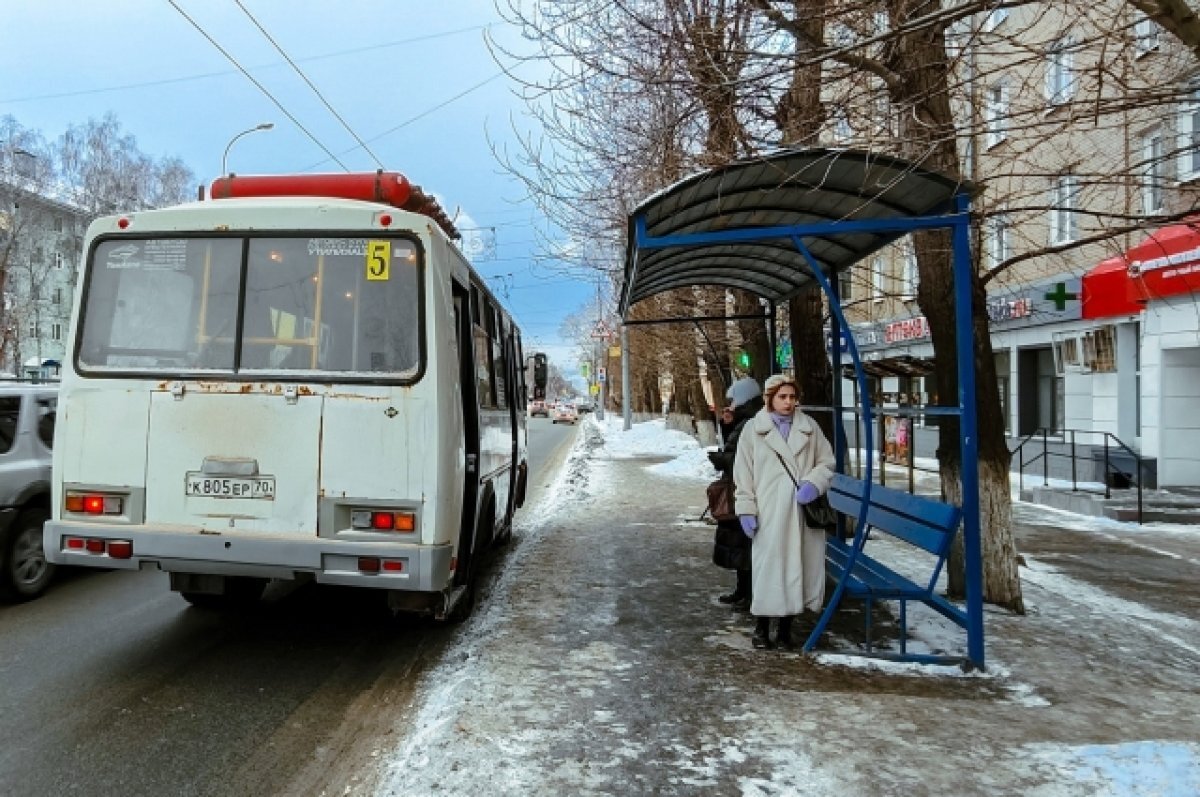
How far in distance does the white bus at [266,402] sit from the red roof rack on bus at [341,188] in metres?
0.35

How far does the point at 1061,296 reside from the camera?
592 inches

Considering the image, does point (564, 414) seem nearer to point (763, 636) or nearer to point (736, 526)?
point (736, 526)

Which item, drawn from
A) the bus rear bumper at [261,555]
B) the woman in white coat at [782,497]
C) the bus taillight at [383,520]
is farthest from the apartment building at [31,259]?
the woman in white coat at [782,497]

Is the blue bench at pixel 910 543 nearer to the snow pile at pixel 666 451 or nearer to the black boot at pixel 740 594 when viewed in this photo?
the black boot at pixel 740 594

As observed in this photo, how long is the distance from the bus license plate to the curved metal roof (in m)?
2.65

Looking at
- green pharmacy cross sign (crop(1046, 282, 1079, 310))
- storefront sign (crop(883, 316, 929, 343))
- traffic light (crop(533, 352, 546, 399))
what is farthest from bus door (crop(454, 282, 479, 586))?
storefront sign (crop(883, 316, 929, 343))

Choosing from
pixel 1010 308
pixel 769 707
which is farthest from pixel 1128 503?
pixel 769 707

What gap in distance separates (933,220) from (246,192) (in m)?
4.55

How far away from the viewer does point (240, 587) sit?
19.0 feet

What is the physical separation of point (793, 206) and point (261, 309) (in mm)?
3538

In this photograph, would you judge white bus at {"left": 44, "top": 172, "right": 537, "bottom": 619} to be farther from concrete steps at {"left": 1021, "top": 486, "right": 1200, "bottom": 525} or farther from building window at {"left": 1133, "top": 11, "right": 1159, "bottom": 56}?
concrete steps at {"left": 1021, "top": 486, "right": 1200, "bottom": 525}

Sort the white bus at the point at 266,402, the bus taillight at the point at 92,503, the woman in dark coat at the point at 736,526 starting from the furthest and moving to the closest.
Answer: the woman in dark coat at the point at 736,526 → the bus taillight at the point at 92,503 → the white bus at the point at 266,402

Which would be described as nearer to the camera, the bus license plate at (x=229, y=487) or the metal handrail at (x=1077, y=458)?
the bus license plate at (x=229, y=487)

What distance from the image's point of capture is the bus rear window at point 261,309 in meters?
4.48
